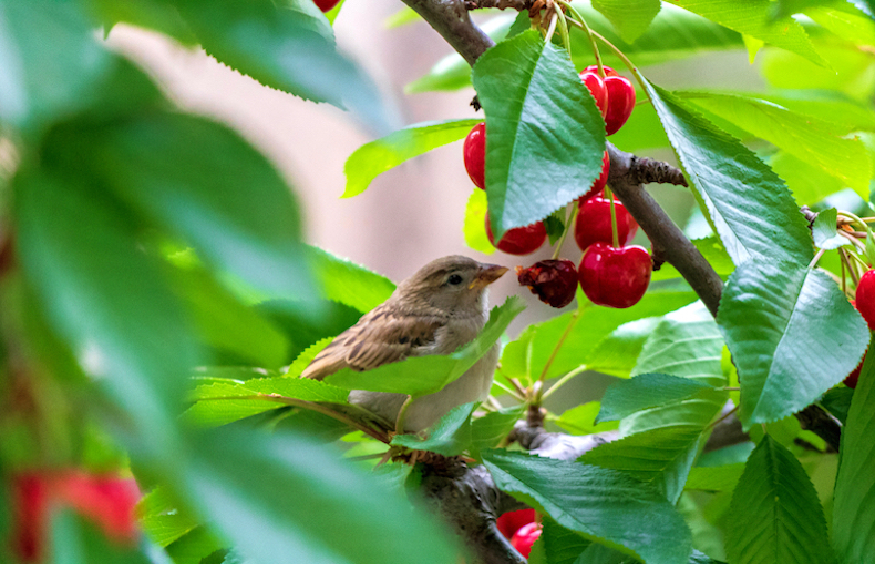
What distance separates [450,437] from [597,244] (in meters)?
0.22

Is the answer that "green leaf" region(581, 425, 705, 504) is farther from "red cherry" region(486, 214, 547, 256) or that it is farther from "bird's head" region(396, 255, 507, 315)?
"bird's head" region(396, 255, 507, 315)

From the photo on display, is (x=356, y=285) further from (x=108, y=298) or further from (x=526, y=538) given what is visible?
(x=108, y=298)

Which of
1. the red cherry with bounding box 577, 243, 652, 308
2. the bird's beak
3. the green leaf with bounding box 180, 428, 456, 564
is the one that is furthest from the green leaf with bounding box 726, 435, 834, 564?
the bird's beak

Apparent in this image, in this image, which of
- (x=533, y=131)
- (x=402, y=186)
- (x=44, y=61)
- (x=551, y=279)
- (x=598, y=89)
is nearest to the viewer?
(x=44, y=61)

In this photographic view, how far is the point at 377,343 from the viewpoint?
2.55 ft

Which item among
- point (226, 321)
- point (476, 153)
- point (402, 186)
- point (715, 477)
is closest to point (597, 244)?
point (476, 153)

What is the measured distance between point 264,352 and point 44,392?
0.05 m

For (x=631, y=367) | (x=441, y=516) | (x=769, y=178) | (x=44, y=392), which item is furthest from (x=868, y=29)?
(x=44, y=392)

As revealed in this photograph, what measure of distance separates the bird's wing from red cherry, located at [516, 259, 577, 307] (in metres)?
0.25

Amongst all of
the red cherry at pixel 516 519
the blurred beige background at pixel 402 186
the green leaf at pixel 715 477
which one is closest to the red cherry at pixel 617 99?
the green leaf at pixel 715 477

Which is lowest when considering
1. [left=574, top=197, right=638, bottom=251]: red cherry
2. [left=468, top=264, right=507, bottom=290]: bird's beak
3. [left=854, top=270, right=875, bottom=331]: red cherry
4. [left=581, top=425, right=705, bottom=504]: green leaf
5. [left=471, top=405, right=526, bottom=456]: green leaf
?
[left=581, top=425, right=705, bottom=504]: green leaf

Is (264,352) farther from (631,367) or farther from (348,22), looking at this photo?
(348,22)

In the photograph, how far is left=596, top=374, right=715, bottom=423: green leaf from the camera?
0.45 m

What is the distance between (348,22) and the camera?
1790mm
